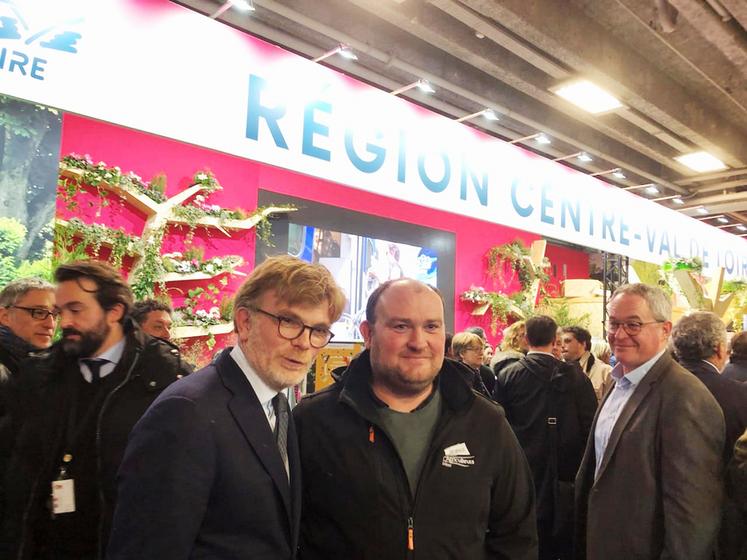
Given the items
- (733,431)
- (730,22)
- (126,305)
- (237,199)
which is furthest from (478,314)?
(126,305)

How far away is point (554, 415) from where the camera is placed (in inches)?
131

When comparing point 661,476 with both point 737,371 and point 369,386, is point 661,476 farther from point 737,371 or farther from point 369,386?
point 737,371

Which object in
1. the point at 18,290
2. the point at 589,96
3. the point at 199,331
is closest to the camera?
the point at 18,290

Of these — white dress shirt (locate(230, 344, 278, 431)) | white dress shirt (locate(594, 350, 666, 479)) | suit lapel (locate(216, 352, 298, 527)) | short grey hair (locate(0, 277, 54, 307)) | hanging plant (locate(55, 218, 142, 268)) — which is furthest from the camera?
hanging plant (locate(55, 218, 142, 268))

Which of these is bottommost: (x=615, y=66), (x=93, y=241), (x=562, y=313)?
(x=562, y=313)

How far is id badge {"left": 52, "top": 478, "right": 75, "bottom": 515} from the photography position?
67.4 inches

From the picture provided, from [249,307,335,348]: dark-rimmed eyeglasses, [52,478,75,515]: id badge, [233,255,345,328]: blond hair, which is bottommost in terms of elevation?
[52,478,75,515]: id badge

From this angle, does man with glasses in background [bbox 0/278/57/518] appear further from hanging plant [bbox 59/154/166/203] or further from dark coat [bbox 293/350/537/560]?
hanging plant [bbox 59/154/166/203]

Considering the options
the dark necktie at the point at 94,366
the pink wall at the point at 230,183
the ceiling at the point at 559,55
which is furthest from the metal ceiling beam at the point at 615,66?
the dark necktie at the point at 94,366

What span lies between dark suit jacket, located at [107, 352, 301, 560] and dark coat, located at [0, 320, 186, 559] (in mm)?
710

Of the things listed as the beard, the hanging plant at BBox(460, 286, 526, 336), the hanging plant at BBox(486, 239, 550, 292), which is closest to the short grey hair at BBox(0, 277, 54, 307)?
the beard

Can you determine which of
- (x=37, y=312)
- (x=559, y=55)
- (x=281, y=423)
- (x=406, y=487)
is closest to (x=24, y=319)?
(x=37, y=312)

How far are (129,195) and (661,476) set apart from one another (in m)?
4.24

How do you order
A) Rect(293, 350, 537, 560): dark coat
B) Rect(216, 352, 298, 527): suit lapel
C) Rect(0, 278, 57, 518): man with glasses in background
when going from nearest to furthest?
Rect(216, 352, 298, 527): suit lapel → Rect(293, 350, 537, 560): dark coat → Rect(0, 278, 57, 518): man with glasses in background
